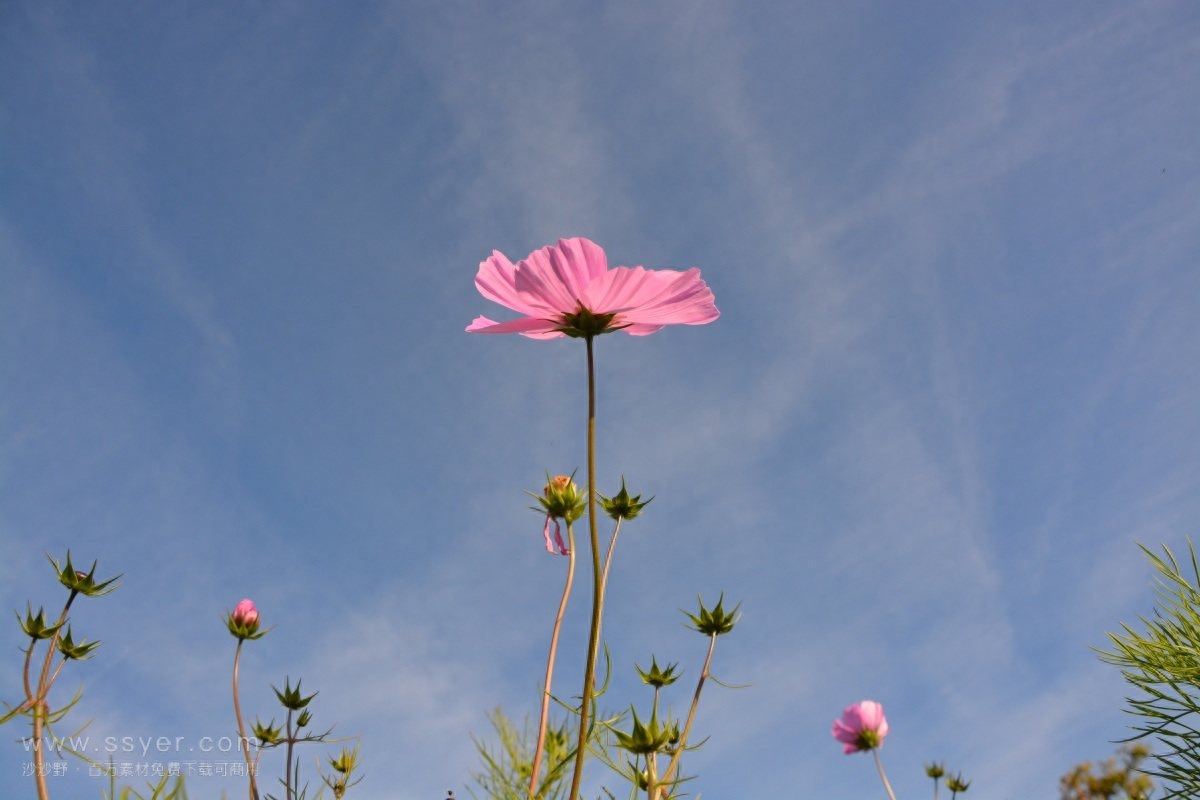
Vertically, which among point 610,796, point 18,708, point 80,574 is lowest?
point 610,796

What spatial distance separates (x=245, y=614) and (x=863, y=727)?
246 cm

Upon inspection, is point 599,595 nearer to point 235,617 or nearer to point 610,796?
point 610,796

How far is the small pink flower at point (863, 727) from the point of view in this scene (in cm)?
312

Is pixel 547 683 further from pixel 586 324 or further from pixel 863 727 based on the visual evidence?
pixel 863 727

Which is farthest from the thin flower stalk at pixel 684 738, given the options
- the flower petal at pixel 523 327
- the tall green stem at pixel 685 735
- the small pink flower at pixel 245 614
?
the small pink flower at pixel 245 614

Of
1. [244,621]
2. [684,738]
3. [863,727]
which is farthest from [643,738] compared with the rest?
[863,727]

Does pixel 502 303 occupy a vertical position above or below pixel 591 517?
above

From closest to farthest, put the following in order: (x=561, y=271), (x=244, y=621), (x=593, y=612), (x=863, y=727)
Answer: (x=593, y=612), (x=561, y=271), (x=244, y=621), (x=863, y=727)

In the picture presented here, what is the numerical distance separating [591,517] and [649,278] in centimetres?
40

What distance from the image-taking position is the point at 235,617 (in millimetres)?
2014

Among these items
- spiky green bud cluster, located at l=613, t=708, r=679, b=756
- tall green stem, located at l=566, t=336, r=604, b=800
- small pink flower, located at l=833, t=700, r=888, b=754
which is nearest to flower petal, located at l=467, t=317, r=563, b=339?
tall green stem, located at l=566, t=336, r=604, b=800

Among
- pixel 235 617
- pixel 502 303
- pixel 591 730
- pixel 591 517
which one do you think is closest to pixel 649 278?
pixel 502 303

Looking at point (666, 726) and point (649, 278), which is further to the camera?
point (666, 726)

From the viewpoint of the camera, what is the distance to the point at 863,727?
3.14 m
